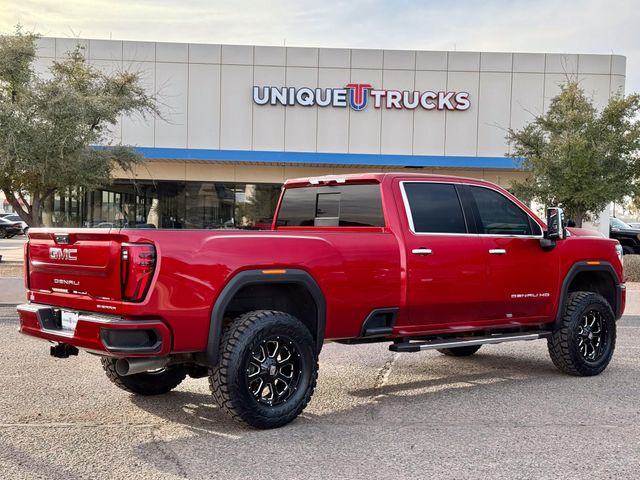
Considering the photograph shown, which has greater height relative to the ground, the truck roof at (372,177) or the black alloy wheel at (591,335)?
the truck roof at (372,177)

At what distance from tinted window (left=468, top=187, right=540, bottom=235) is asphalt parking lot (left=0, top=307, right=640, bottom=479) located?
1.50 metres

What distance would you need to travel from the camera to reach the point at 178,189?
30641mm

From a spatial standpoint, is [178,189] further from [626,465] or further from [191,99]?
[626,465]

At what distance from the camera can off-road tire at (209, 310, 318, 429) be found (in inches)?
205

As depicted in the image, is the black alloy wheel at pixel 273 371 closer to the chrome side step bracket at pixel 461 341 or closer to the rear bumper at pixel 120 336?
the rear bumper at pixel 120 336

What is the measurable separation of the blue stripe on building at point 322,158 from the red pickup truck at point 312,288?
68.6 ft

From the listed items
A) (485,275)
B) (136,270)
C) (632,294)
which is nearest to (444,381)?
(485,275)

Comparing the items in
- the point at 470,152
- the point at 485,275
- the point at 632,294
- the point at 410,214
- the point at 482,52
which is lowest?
the point at 632,294

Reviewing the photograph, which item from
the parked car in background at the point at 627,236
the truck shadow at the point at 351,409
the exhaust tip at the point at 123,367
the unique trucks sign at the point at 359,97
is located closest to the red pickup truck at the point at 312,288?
the exhaust tip at the point at 123,367

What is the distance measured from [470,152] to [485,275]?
23.8m

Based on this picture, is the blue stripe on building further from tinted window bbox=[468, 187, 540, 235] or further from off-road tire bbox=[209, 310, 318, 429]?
off-road tire bbox=[209, 310, 318, 429]

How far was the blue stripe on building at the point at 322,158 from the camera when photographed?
28219 mm

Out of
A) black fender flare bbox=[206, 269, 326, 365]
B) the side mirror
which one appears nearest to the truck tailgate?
black fender flare bbox=[206, 269, 326, 365]

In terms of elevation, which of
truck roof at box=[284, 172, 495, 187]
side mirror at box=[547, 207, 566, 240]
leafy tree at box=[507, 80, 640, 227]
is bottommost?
side mirror at box=[547, 207, 566, 240]
